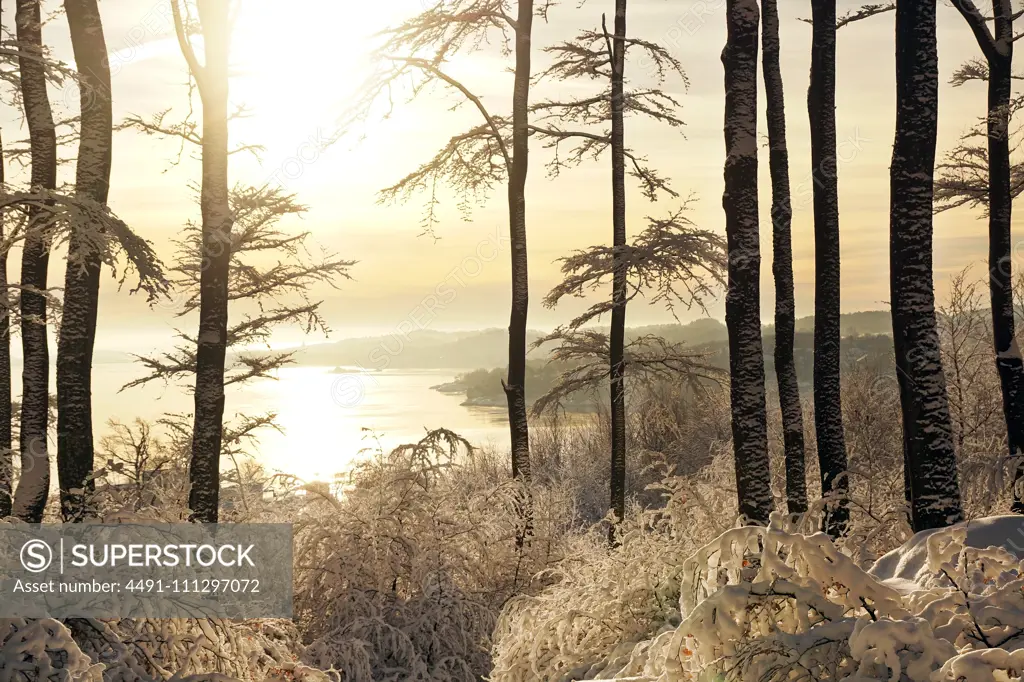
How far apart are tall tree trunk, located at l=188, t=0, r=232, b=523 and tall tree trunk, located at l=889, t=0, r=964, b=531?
7.41m

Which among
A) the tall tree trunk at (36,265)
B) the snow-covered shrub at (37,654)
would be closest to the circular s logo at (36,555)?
the snow-covered shrub at (37,654)

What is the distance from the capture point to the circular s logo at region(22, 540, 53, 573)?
214 inches

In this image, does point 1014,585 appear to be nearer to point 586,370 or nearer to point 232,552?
point 232,552

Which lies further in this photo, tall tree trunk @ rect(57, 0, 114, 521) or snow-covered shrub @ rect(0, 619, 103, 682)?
tall tree trunk @ rect(57, 0, 114, 521)

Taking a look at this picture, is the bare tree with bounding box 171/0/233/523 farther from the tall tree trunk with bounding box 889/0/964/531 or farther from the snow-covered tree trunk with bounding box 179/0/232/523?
the tall tree trunk with bounding box 889/0/964/531

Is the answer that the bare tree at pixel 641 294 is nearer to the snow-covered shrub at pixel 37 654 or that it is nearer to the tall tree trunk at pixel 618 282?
the tall tree trunk at pixel 618 282

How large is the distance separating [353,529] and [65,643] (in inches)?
257

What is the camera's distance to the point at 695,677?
3463 mm

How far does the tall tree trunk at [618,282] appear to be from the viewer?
15.2m

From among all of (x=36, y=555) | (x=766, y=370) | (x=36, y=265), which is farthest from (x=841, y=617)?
(x=766, y=370)

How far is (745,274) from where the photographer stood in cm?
807

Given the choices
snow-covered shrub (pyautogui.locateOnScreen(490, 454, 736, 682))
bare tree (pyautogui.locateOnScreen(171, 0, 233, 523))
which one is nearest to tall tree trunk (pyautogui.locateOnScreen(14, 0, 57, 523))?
bare tree (pyautogui.locateOnScreen(171, 0, 233, 523))

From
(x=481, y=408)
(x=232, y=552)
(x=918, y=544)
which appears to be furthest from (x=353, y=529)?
(x=481, y=408)

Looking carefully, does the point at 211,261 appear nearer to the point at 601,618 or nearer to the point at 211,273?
the point at 211,273
